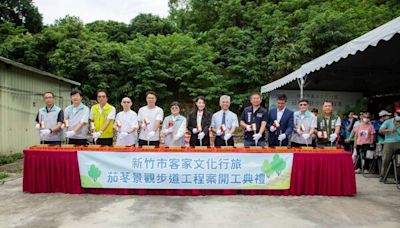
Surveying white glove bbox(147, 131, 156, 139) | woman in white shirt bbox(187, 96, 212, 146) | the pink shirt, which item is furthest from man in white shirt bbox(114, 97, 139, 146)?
the pink shirt

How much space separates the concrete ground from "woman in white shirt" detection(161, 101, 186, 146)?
1.06 m

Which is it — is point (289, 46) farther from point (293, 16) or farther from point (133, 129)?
point (133, 129)

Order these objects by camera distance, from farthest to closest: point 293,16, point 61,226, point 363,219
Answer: point 293,16 < point 363,219 < point 61,226

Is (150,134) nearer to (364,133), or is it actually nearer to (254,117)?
(254,117)

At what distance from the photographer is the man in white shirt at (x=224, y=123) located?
5732 mm

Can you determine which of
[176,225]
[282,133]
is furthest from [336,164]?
[176,225]

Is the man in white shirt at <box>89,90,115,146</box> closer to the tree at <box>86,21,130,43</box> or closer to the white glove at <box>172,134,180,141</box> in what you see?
the white glove at <box>172,134,180,141</box>

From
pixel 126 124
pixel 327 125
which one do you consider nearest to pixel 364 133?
pixel 327 125

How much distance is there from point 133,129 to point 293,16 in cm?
1645

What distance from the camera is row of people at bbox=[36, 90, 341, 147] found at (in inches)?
221

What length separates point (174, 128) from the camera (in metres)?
5.89

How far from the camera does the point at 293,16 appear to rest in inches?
787

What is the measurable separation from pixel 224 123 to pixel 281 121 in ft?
2.87

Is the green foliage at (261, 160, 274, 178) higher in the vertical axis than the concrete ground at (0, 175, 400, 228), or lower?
higher
